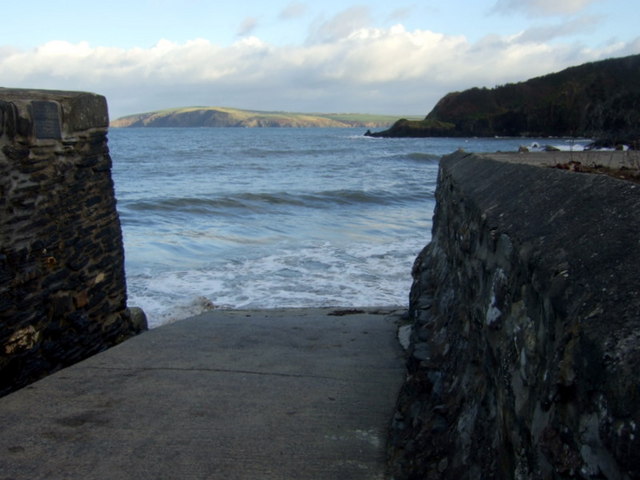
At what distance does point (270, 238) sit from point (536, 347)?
13.6 metres

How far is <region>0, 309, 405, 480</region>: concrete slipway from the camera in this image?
344cm

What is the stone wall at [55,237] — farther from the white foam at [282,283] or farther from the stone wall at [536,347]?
the stone wall at [536,347]

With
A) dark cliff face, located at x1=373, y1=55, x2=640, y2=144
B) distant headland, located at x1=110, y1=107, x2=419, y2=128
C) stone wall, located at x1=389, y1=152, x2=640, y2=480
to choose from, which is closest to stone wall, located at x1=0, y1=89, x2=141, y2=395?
stone wall, located at x1=389, y1=152, x2=640, y2=480

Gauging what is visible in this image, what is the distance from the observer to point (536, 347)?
6.20ft

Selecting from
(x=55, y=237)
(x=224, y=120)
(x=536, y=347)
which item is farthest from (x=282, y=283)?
(x=224, y=120)

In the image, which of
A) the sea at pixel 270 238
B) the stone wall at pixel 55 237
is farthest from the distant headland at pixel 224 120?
the stone wall at pixel 55 237

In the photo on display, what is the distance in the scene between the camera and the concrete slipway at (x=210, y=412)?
344cm

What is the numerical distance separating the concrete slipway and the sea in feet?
10.3

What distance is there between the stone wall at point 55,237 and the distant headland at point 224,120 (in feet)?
569

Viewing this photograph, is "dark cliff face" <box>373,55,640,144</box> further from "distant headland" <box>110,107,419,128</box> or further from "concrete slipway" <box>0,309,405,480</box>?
"distant headland" <box>110,107,419,128</box>

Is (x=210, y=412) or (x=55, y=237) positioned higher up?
(x=55, y=237)

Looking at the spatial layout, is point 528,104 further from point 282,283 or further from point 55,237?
point 55,237

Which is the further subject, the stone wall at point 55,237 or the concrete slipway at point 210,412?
the stone wall at point 55,237

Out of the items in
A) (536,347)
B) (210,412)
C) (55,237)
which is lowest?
(210,412)
